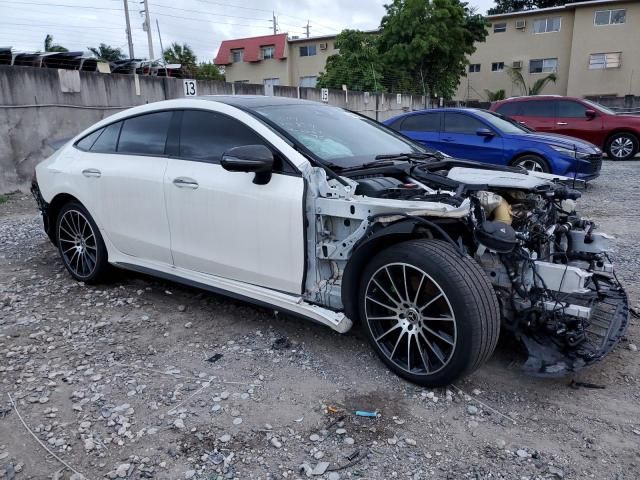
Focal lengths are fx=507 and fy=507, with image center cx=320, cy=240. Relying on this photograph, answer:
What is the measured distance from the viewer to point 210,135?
3533mm

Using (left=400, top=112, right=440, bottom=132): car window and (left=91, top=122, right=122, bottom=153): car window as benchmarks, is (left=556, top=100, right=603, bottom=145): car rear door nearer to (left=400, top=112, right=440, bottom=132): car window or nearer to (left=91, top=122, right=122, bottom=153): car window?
(left=400, top=112, right=440, bottom=132): car window

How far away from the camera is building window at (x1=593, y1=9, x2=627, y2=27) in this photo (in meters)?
26.8

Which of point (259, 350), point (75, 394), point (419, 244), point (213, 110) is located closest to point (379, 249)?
point (419, 244)

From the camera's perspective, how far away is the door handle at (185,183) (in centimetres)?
343

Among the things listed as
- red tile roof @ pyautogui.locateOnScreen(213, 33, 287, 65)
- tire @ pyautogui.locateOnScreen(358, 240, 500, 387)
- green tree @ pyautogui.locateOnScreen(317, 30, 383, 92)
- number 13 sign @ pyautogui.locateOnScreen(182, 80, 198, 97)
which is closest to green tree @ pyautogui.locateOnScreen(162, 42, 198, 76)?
red tile roof @ pyautogui.locateOnScreen(213, 33, 287, 65)

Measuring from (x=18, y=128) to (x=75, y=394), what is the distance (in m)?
7.55

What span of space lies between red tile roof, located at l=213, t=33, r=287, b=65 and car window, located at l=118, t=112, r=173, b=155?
34974 millimetres

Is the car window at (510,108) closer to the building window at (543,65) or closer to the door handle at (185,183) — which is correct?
the door handle at (185,183)

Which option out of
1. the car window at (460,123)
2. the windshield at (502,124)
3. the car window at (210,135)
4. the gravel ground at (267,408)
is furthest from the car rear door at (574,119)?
the car window at (210,135)

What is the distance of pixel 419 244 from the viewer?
8.87 ft

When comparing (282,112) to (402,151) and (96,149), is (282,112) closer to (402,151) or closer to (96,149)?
(402,151)

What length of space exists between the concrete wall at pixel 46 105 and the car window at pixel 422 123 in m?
5.41

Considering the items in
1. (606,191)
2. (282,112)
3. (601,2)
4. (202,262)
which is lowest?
(606,191)

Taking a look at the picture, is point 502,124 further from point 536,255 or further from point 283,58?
point 283,58
